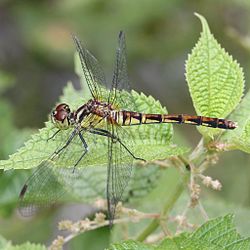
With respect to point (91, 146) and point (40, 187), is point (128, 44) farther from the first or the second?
point (91, 146)

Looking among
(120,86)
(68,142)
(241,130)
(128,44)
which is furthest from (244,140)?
(128,44)

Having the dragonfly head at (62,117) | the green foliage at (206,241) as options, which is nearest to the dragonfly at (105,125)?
the dragonfly head at (62,117)

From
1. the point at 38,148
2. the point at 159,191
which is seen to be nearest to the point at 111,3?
the point at 159,191

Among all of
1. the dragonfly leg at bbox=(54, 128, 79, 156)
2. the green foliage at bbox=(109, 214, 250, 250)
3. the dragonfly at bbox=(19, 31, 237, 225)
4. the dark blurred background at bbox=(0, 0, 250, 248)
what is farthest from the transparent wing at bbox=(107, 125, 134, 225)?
the dark blurred background at bbox=(0, 0, 250, 248)

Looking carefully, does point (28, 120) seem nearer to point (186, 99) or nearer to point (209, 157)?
point (186, 99)

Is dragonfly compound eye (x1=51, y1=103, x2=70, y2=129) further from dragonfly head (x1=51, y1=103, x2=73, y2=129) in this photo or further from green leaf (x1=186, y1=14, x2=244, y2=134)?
green leaf (x1=186, y1=14, x2=244, y2=134)

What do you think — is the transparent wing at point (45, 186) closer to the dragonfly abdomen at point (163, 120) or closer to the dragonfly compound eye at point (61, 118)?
the dragonfly compound eye at point (61, 118)
